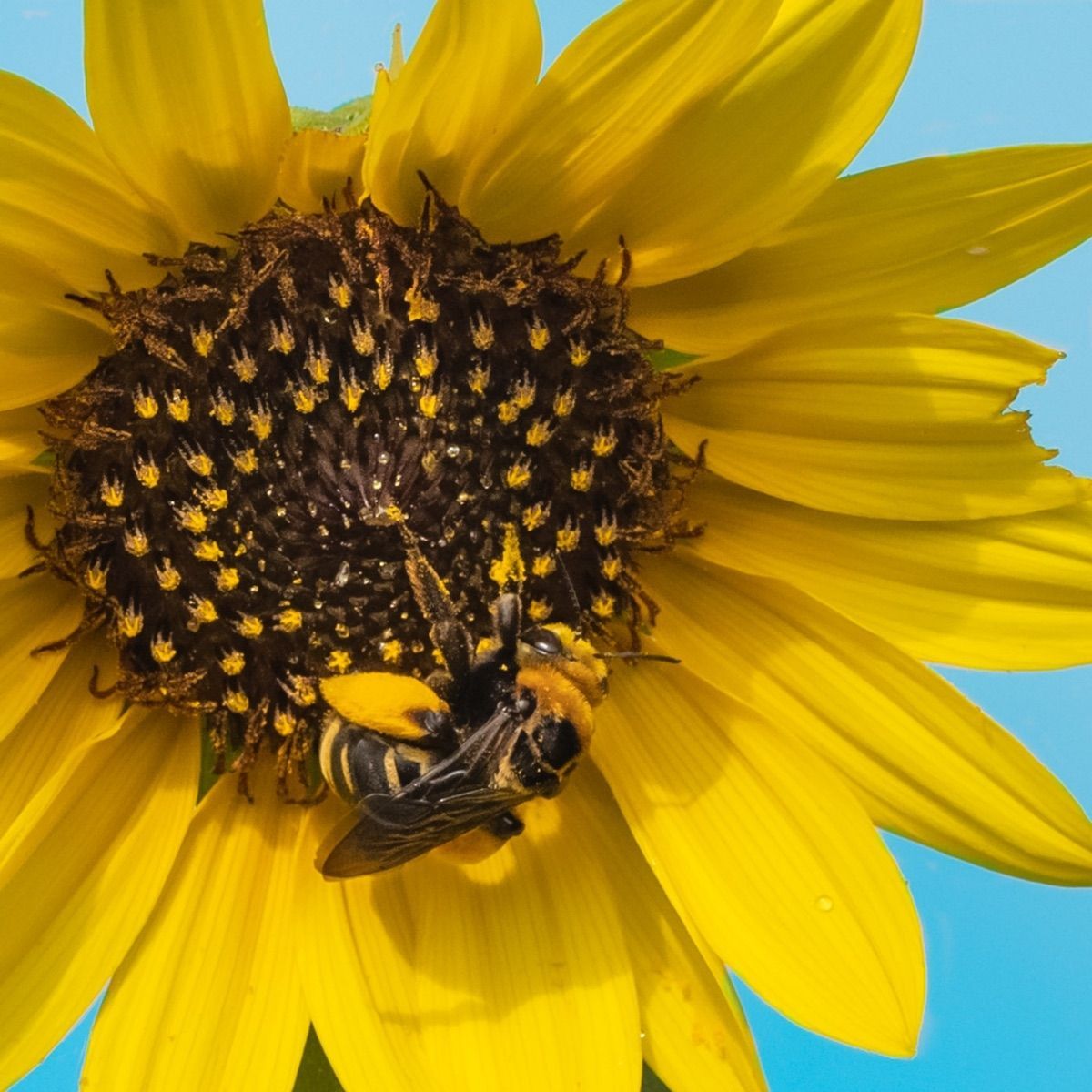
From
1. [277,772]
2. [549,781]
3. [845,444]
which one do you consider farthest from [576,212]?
[277,772]

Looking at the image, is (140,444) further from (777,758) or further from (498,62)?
(777,758)

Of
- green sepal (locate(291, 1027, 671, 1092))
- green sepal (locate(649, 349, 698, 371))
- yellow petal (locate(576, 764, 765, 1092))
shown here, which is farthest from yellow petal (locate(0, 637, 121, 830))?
green sepal (locate(649, 349, 698, 371))

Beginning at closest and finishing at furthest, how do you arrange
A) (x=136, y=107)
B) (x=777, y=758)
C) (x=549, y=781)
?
1. (x=136, y=107)
2. (x=549, y=781)
3. (x=777, y=758)

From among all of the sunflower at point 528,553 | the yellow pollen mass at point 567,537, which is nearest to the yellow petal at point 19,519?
the sunflower at point 528,553

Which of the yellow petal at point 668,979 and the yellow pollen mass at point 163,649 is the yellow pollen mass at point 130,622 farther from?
the yellow petal at point 668,979

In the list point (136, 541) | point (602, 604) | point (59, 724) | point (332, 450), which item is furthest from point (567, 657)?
point (59, 724)

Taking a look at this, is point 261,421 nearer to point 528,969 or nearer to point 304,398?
point 304,398
